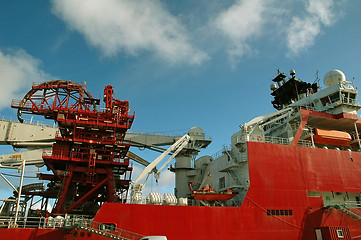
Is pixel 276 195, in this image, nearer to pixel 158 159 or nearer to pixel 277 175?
pixel 277 175

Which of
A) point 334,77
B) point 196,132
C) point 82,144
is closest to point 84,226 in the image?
point 82,144

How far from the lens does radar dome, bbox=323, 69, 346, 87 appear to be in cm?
2798

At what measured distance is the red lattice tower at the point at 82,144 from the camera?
21.6 m

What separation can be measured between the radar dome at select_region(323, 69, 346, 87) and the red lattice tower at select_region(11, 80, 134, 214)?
778 inches

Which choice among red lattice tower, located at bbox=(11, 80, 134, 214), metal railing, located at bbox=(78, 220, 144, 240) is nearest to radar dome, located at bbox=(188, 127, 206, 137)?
red lattice tower, located at bbox=(11, 80, 134, 214)

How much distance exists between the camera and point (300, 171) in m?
22.1

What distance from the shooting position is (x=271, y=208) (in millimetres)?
20172

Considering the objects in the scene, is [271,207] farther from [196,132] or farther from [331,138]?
[196,132]

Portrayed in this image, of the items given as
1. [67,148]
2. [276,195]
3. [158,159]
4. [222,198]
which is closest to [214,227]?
[222,198]

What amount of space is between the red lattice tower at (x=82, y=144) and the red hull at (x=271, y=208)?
16.1 feet

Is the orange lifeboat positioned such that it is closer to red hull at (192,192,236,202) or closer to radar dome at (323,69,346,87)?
radar dome at (323,69,346,87)

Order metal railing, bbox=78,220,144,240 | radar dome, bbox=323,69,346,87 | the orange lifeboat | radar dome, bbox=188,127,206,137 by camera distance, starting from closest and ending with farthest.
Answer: metal railing, bbox=78,220,144,240 < the orange lifeboat < radar dome, bbox=323,69,346,87 < radar dome, bbox=188,127,206,137

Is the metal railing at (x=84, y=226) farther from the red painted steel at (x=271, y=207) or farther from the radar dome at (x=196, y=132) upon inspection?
the radar dome at (x=196, y=132)

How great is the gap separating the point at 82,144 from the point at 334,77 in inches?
959
